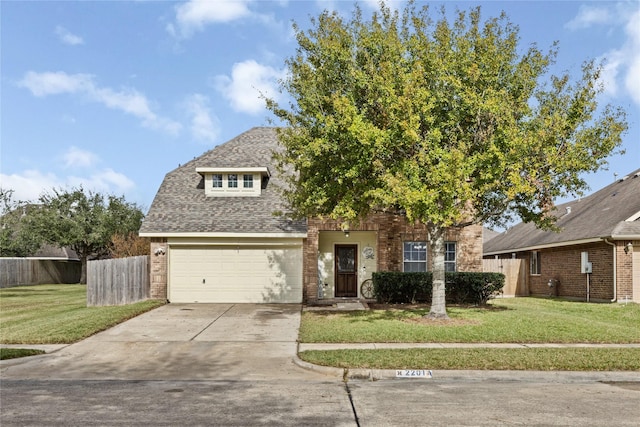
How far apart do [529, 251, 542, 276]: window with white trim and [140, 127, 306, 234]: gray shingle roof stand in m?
14.2

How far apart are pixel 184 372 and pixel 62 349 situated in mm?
3570

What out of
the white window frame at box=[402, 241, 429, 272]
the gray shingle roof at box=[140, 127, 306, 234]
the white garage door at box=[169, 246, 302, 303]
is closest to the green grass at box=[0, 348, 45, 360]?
the gray shingle roof at box=[140, 127, 306, 234]

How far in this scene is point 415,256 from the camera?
21.1 metres

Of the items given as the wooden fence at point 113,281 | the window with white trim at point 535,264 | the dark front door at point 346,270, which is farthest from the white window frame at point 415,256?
the window with white trim at point 535,264

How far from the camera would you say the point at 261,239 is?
2061 cm

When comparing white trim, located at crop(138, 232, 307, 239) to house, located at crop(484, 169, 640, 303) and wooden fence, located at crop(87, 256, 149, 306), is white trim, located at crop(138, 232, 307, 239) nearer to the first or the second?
wooden fence, located at crop(87, 256, 149, 306)

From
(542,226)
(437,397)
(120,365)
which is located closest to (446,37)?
(542,226)

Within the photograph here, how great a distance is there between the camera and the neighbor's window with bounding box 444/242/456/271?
21.1m

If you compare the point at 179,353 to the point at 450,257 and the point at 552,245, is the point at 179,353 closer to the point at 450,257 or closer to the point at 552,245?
the point at 450,257

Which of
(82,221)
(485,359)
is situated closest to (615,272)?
(485,359)

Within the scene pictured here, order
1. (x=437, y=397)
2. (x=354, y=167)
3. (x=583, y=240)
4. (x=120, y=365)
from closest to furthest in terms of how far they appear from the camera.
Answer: (x=437, y=397) < (x=120, y=365) < (x=354, y=167) < (x=583, y=240)

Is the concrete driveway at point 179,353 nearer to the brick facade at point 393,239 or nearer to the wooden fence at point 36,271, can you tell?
the brick facade at point 393,239

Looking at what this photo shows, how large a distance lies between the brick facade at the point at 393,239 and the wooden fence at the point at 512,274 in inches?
272

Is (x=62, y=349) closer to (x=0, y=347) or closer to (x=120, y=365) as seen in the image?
(x=0, y=347)
